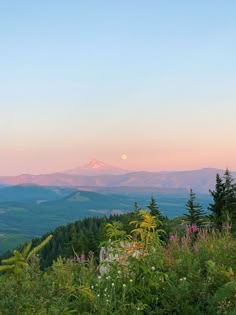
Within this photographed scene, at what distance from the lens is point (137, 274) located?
823 cm

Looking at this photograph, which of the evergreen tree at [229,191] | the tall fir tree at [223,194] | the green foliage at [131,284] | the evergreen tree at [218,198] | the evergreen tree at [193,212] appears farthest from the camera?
the evergreen tree at [193,212]

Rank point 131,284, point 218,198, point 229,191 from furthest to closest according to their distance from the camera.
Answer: point 218,198
point 229,191
point 131,284

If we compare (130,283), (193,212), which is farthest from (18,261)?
(193,212)

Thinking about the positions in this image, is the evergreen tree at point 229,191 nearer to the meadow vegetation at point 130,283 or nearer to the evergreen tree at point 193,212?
the evergreen tree at point 193,212

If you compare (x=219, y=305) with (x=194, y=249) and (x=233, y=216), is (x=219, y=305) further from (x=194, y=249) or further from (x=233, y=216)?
(x=233, y=216)

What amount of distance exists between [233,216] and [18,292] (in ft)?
83.2

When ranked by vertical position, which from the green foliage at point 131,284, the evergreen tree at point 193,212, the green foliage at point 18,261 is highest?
the green foliage at point 18,261

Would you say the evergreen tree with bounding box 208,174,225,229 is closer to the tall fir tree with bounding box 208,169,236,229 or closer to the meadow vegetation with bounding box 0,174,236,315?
the tall fir tree with bounding box 208,169,236,229

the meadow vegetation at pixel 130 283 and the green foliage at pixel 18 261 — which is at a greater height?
the green foliage at pixel 18 261

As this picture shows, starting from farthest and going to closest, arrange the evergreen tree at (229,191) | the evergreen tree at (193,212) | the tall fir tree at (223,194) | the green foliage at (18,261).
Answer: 1. the evergreen tree at (193,212)
2. the tall fir tree at (223,194)
3. the evergreen tree at (229,191)
4. the green foliage at (18,261)

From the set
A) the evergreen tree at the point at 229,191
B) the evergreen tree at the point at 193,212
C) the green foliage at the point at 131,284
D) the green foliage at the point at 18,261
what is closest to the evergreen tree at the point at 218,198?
the evergreen tree at the point at 229,191

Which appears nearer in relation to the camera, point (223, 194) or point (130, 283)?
point (130, 283)

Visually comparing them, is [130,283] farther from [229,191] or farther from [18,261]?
[229,191]

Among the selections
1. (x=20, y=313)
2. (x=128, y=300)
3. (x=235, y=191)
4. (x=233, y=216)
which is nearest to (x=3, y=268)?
(x=20, y=313)
